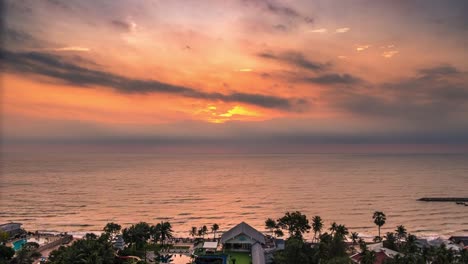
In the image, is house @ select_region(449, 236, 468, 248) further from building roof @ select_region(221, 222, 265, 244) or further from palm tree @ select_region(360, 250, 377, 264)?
building roof @ select_region(221, 222, 265, 244)

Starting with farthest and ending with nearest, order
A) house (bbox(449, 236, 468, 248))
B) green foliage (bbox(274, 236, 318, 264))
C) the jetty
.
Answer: the jetty < house (bbox(449, 236, 468, 248)) < green foliage (bbox(274, 236, 318, 264))

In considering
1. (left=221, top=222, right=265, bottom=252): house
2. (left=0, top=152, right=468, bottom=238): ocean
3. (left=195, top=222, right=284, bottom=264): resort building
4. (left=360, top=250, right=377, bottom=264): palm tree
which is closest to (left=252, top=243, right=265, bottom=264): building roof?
(left=195, top=222, right=284, bottom=264): resort building

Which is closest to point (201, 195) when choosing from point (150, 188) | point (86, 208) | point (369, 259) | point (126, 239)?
point (150, 188)

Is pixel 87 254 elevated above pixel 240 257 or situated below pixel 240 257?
above

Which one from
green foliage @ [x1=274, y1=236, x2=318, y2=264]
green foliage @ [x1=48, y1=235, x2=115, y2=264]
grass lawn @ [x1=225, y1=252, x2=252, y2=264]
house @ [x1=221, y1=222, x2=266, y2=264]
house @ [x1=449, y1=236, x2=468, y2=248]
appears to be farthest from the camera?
house @ [x1=449, y1=236, x2=468, y2=248]

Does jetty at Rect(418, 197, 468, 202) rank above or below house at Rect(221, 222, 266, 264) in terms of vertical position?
above

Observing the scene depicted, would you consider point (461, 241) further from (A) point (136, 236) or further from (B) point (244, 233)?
(A) point (136, 236)

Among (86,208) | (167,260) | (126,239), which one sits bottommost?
(167,260)

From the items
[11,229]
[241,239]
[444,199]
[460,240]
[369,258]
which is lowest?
[460,240]

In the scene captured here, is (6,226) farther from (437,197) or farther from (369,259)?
(437,197)

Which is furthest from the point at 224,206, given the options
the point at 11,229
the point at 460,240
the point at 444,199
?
the point at 444,199

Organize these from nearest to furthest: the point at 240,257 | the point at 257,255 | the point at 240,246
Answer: the point at 257,255, the point at 240,257, the point at 240,246
